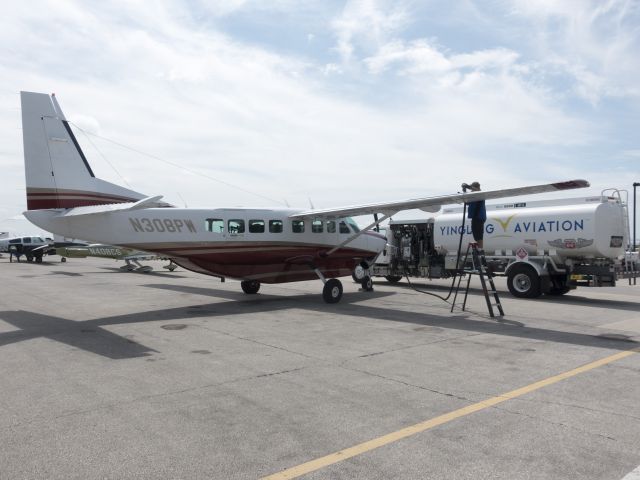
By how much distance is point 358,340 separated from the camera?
9.82 m

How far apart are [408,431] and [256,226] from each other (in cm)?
1126

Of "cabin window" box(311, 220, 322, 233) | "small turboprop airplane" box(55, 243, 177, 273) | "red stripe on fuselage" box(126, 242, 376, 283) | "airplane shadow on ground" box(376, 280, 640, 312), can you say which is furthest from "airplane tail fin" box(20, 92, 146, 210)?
"small turboprop airplane" box(55, 243, 177, 273)

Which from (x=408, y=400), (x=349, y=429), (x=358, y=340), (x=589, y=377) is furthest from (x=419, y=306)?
(x=349, y=429)

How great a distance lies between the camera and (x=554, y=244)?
667 inches

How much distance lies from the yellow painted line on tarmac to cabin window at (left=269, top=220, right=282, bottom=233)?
10269mm

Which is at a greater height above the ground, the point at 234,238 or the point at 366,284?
the point at 234,238

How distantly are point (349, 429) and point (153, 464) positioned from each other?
1.95m

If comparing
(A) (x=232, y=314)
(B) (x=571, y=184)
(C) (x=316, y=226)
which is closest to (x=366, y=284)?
(C) (x=316, y=226)

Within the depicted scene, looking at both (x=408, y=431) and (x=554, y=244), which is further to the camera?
(x=554, y=244)

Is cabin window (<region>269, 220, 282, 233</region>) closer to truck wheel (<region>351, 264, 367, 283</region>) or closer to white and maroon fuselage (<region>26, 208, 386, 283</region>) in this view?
white and maroon fuselage (<region>26, 208, 386, 283</region>)

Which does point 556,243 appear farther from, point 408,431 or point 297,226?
point 408,431

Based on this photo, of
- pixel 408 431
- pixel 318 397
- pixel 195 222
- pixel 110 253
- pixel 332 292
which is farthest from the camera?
pixel 110 253

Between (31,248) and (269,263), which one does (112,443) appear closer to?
(269,263)

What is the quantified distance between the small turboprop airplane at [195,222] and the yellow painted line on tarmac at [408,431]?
5116 millimetres
